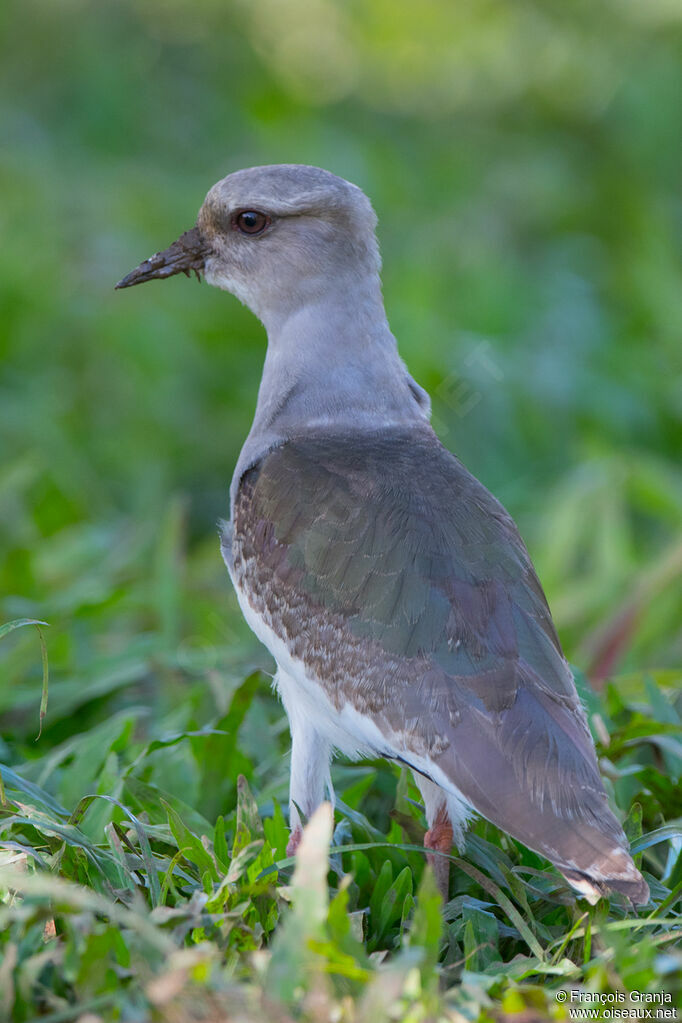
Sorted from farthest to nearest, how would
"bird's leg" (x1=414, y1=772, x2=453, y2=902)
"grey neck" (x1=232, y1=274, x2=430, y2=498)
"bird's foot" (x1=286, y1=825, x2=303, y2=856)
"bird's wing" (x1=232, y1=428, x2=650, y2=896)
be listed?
"grey neck" (x1=232, y1=274, x2=430, y2=498)
"bird's foot" (x1=286, y1=825, x2=303, y2=856)
"bird's leg" (x1=414, y1=772, x2=453, y2=902)
"bird's wing" (x1=232, y1=428, x2=650, y2=896)

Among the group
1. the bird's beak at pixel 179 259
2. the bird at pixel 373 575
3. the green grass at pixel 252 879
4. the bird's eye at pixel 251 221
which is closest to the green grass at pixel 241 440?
the green grass at pixel 252 879

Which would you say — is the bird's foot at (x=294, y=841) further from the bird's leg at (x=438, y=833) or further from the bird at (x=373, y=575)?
the bird's leg at (x=438, y=833)

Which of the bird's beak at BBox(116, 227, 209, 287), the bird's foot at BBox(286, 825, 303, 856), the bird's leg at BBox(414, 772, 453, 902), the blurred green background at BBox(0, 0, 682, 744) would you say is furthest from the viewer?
the blurred green background at BBox(0, 0, 682, 744)

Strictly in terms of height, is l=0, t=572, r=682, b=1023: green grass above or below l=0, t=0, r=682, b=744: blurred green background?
below

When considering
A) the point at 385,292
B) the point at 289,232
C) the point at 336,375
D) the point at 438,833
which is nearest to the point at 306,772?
the point at 438,833

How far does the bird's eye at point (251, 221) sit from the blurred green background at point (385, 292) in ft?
4.71

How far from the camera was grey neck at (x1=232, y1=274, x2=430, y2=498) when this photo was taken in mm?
3844

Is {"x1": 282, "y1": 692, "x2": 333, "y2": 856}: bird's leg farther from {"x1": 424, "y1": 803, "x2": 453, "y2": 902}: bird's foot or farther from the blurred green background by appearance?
the blurred green background

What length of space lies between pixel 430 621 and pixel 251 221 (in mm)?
1487

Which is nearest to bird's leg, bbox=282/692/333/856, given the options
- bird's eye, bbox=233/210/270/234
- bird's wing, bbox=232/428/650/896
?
bird's wing, bbox=232/428/650/896

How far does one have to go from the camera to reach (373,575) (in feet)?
10.9

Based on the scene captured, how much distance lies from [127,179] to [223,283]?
22.8 ft

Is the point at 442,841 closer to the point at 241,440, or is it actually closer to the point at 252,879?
the point at 252,879

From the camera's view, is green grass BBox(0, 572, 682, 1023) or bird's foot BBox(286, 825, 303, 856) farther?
bird's foot BBox(286, 825, 303, 856)
